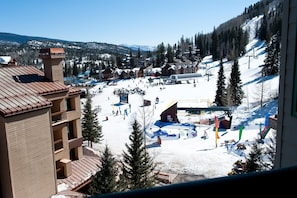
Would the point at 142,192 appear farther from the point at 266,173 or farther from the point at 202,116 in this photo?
the point at 202,116

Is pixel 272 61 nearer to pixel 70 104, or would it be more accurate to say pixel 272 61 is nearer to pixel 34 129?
pixel 70 104

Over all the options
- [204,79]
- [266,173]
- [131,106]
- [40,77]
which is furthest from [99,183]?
[204,79]

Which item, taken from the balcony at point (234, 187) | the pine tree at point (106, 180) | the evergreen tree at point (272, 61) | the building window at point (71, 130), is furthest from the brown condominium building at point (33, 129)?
the evergreen tree at point (272, 61)

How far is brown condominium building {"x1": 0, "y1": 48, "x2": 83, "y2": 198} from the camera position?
898 centimetres

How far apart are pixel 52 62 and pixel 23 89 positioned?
212 centimetres

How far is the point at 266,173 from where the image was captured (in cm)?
91

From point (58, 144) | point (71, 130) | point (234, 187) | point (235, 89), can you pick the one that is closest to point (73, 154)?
point (71, 130)

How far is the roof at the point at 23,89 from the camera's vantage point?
9070 mm

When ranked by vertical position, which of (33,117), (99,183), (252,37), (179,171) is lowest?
(179,171)

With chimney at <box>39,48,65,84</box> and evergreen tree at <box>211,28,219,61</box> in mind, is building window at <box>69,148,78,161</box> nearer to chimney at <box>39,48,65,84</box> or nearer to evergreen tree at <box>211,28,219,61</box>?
chimney at <box>39,48,65,84</box>

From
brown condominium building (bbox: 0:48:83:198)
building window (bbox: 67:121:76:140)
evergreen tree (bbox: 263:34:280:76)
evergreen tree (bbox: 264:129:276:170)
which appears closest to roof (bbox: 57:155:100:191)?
brown condominium building (bbox: 0:48:83:198)

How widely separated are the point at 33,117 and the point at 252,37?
329 feet

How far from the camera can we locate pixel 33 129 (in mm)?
9500

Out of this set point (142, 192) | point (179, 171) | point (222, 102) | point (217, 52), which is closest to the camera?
point (142, 192)
